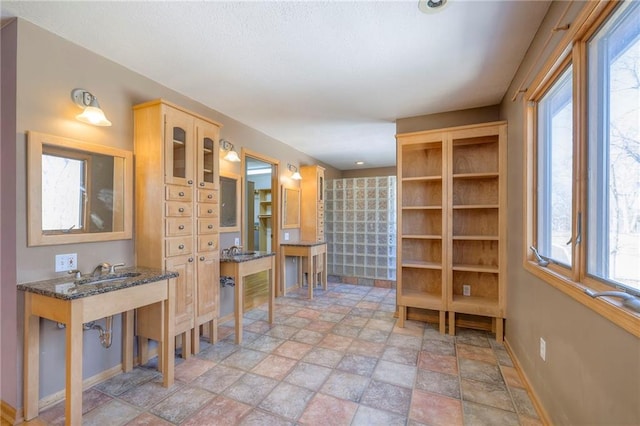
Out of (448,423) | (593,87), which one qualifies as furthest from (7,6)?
(448,423)

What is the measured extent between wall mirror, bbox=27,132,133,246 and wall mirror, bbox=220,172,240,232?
1036 mm

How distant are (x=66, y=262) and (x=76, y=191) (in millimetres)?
485

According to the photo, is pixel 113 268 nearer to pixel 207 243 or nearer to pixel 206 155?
pixel 207 243

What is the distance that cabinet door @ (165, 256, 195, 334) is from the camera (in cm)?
226

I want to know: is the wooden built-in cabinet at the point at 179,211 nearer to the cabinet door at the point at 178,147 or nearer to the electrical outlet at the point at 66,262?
the cabinet door at the point at 178,147

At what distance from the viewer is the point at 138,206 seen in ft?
7.40

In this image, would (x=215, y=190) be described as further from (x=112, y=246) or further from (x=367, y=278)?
(x=367, y=278)

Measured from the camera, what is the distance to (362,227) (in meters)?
4.85

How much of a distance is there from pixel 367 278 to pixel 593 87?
403 centimetres

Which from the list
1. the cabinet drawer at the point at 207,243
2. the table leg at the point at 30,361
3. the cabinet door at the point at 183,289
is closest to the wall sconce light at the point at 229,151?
the cabinet drawer at the point at 207,243

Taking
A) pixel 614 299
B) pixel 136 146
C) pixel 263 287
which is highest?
Answer: pixel 136 146

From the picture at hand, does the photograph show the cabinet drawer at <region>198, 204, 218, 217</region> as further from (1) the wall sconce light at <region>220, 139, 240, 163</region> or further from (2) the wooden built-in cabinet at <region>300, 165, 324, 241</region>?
(2) the wooden built-in cabinet at <region>300, 165, 324, 241</region>

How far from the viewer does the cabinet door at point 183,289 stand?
226 centimetres

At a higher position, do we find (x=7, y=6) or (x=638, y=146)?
(x=7, y=6)
